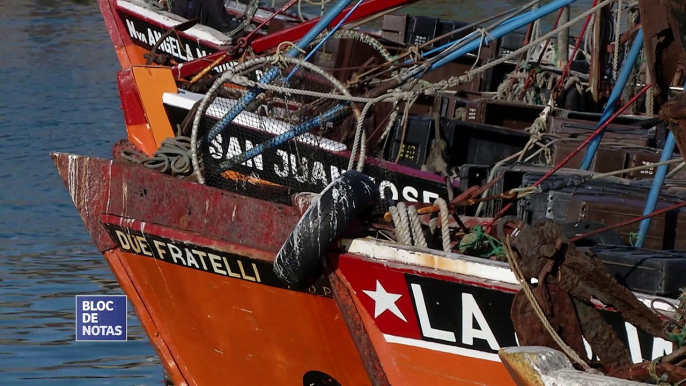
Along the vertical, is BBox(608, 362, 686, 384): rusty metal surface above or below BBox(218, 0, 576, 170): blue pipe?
below

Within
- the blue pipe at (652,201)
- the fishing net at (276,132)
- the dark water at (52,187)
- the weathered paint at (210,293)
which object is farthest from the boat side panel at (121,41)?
the blue pipe at (652,201)

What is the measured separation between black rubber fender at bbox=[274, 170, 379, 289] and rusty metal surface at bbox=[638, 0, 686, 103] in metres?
1.69

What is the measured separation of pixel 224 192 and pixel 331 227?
2.80 ft

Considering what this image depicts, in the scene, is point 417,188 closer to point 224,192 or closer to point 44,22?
point 224,192

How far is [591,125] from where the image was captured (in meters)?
9.12

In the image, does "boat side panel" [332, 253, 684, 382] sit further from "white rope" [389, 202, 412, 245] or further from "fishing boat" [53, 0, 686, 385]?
"white rope" [389, 202, 412, 245]

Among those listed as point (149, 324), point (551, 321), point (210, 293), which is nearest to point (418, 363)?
point (551, 321)

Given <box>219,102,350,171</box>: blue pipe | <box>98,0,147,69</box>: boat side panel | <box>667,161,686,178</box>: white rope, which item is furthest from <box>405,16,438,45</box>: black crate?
<box>667,161,686,178</box>: white rope

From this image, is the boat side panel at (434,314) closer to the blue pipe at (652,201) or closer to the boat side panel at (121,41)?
the blue pipe at (652,201)

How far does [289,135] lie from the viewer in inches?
286

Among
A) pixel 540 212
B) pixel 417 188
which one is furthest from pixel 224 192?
pixel 417 188

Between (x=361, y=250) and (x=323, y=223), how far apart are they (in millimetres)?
287

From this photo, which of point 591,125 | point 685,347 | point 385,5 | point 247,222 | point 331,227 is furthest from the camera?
point 385,5
